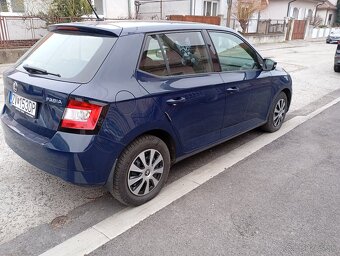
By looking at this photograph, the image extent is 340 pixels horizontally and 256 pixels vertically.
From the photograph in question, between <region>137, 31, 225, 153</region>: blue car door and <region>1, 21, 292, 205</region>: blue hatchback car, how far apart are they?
0.04ft

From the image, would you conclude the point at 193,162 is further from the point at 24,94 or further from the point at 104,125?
the point at 24,94

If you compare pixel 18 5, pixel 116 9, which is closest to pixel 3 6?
pixel 18 5

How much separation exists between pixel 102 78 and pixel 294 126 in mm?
3935

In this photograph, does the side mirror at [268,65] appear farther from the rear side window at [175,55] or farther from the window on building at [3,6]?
the window on building at [3,6]

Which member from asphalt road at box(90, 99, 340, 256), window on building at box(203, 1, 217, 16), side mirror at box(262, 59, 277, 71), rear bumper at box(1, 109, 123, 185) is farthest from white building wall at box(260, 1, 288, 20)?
rear bumper at box(1, 109, 123, 185)

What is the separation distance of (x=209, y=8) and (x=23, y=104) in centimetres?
2225

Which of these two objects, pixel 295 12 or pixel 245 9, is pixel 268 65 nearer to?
pixel 245 9

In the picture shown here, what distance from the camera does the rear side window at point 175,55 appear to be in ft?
9.75

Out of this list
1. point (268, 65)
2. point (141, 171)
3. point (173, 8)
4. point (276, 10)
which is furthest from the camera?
point (276, 10)

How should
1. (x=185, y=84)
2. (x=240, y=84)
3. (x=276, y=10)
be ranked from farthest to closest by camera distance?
1. (x=276, y=10)
2. (x=240, y=84)
3. (x=185, y=84)

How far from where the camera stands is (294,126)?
18.0 ft

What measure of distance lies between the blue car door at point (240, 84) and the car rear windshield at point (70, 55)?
144 cm

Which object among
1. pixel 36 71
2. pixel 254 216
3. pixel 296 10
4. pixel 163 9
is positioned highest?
pixel 296 10

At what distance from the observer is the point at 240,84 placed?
153 inches
